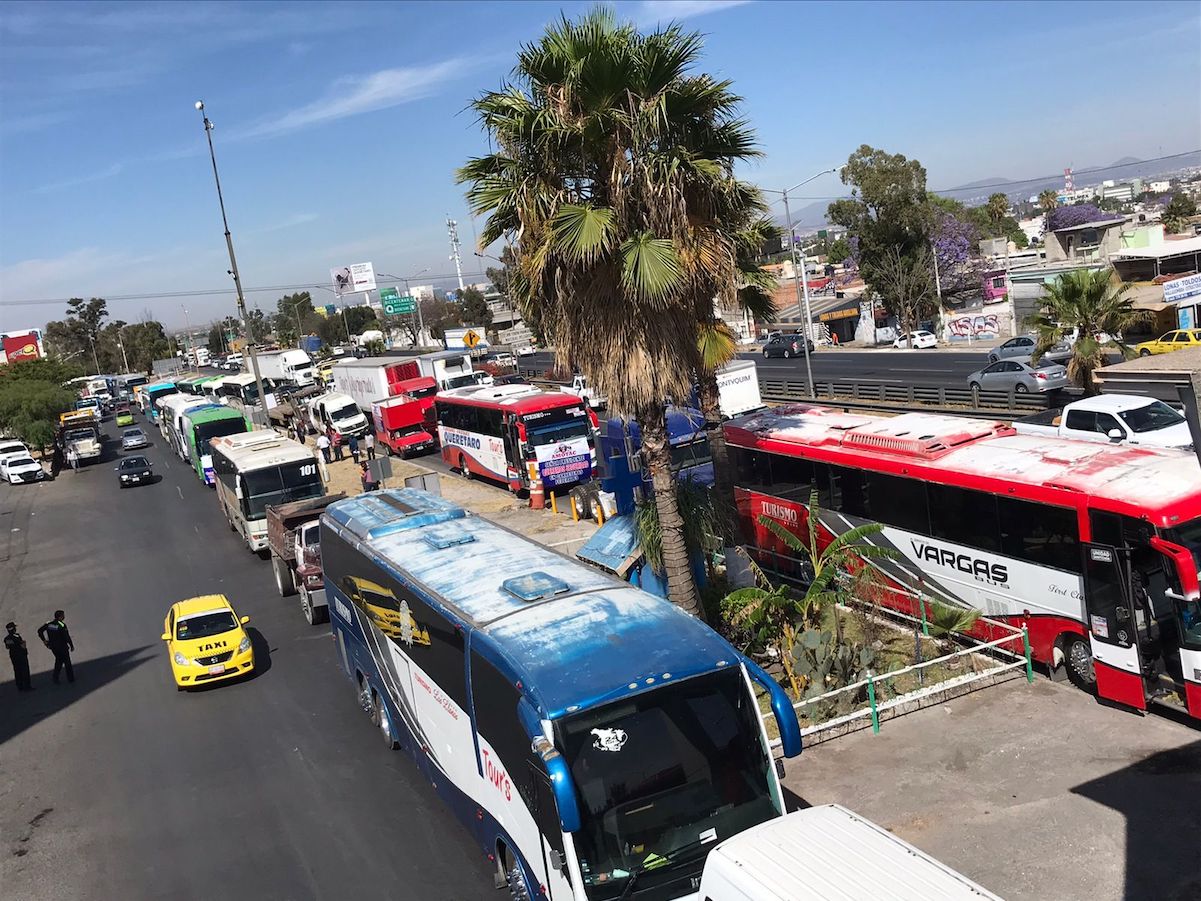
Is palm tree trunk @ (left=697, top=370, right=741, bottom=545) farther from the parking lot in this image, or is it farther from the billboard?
the billboard

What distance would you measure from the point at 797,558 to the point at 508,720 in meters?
11.0

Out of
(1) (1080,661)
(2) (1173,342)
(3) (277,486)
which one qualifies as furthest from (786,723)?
(2) (1173,342)

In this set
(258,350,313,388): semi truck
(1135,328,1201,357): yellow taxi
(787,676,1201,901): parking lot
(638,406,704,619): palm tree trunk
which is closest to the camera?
(787,676,1201,901): parking lot

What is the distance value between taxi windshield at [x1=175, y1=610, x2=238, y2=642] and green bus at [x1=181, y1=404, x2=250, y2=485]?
87.1 ft

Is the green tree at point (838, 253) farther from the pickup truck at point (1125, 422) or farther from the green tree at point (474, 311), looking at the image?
the pickup truck at point (1125, 422)

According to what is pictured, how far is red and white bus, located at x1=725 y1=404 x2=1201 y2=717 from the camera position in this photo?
1109 centimetres

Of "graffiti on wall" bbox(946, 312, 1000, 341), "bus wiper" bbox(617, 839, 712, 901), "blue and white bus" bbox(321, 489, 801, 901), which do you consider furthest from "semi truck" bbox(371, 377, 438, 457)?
"bus wiper" bbox(617, 839, 712, 901)

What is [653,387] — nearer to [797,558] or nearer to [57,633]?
[797,558]

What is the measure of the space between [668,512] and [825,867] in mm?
8419

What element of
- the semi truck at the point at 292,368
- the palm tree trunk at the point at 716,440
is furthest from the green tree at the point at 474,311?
the palm tree trunk at the point at 716,440

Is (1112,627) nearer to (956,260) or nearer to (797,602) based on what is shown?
(797,602)

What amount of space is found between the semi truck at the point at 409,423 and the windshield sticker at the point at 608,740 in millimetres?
37825

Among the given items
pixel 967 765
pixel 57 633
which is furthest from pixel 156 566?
pixel 967 765

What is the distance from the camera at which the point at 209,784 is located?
554 inches
